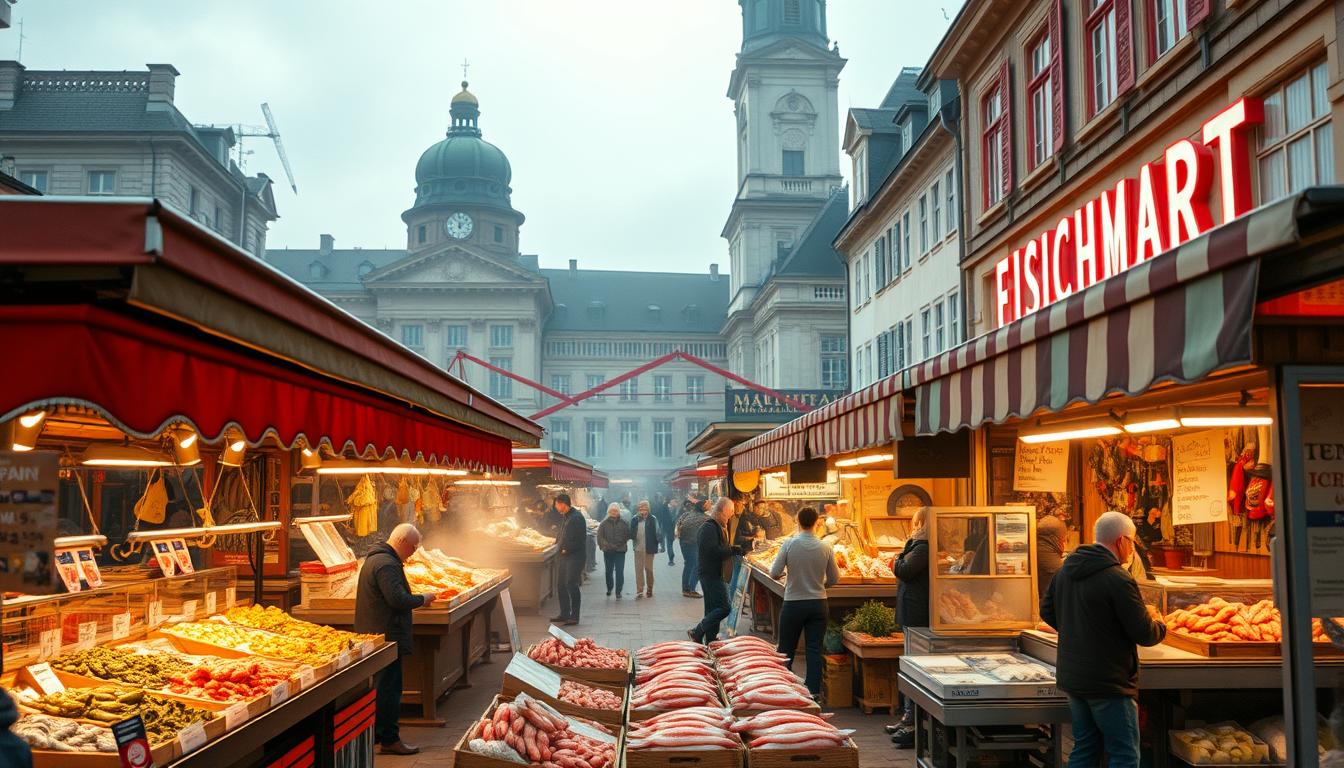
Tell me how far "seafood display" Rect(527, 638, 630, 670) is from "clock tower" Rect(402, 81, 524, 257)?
7257 cm

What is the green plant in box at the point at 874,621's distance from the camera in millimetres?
10039

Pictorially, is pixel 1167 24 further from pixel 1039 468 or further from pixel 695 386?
pixel 695 386

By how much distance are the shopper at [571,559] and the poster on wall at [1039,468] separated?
855 cm

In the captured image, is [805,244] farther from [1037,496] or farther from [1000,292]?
[1037,496]

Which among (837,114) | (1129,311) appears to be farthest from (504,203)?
(1129,311)

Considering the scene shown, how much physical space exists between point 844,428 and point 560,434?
7495 centimetres

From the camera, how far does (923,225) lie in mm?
28672

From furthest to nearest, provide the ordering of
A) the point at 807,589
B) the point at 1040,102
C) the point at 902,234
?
the point at 902,234 → the point at 1040,102 → the point at 807,589

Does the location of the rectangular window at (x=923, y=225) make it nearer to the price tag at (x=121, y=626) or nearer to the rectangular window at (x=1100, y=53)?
the rectangular window at (x=1100, y=53)

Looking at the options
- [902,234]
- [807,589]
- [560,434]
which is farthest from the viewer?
[560,434]

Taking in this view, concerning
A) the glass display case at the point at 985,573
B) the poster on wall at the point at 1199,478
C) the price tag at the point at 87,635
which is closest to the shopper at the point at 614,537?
the poster on wall at the point at 1199,478

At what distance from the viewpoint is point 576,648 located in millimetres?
8008

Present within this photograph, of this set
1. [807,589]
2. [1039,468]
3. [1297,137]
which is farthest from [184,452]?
[1297,137]

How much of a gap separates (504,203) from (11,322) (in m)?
81.3
